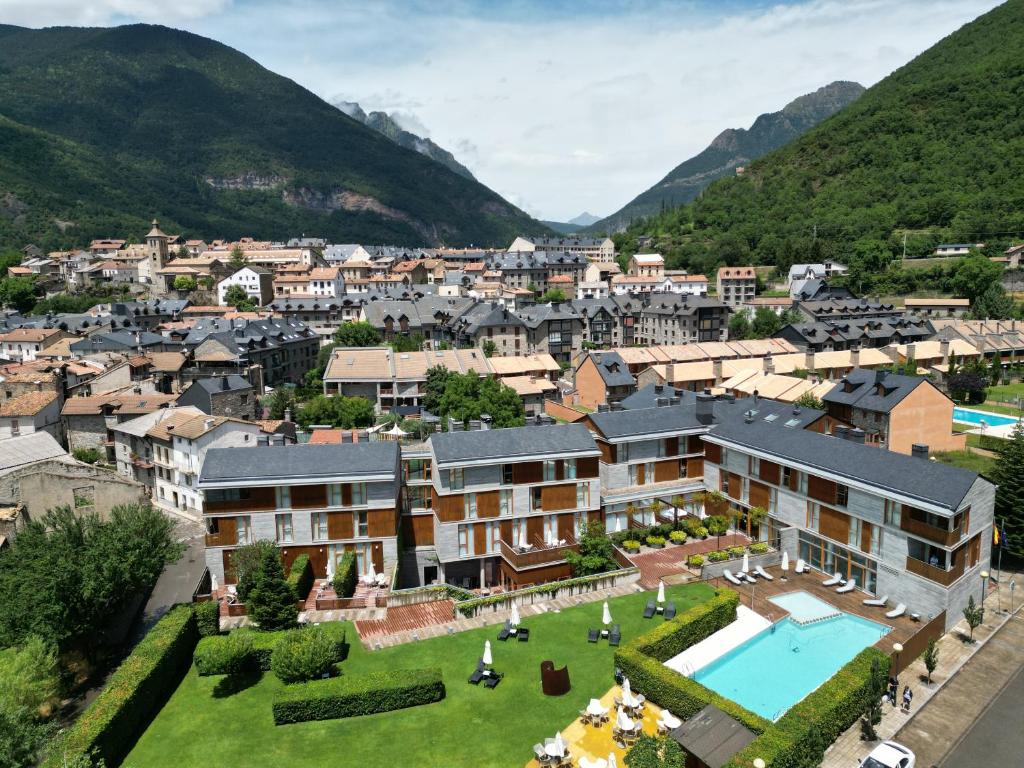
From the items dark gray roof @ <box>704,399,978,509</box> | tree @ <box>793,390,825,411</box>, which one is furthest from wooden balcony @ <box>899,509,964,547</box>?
tree @ <box>793,390,825,411</box>

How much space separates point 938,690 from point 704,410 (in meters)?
20.4

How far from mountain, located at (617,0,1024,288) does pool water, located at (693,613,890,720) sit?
118348 mm

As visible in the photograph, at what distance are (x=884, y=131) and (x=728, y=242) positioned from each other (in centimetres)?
6438

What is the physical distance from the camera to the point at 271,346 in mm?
85625

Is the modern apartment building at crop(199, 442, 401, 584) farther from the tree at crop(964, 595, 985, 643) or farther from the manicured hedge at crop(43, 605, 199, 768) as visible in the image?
the tree at crop(964, 595, 985, 643)

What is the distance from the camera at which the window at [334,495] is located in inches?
1421

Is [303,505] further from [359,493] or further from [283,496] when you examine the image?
[359,493]

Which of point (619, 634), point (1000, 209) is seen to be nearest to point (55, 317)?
point (619, 634)

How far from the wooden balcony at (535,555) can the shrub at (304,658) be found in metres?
11.5

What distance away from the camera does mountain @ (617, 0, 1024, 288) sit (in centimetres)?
14075

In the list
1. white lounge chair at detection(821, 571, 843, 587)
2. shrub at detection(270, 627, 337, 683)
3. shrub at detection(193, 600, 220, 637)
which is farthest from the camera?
white lounge chair at detection(821, 571, 843, 587)

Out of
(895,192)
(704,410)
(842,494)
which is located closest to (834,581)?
(842,494)

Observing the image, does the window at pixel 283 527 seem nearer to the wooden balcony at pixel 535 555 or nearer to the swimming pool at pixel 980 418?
the wooden balcony at pixel 535 555

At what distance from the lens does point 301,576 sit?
112 feet
